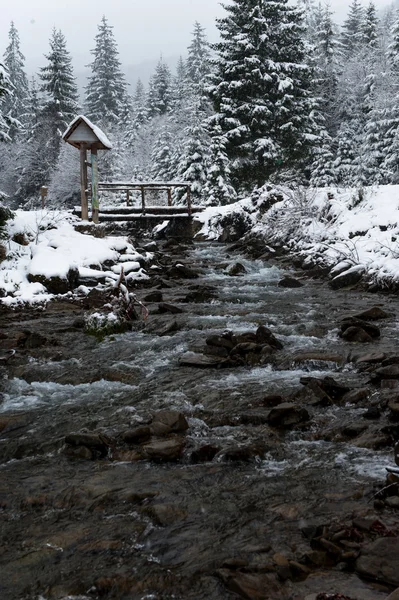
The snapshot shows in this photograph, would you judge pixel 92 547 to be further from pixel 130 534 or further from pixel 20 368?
pixel 20 368

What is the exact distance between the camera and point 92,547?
3428 millimetres

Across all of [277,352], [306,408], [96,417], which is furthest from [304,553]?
[277,352]

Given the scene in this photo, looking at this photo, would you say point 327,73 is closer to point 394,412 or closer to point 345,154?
point 345,154

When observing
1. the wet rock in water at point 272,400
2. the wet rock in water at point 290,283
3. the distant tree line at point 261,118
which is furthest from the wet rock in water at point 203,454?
the distant tree line at point 261,118

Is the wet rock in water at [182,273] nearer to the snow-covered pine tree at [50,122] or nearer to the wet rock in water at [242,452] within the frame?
the wet rock in water at [242,452]

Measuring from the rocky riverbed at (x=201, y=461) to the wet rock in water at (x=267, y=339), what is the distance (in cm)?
3

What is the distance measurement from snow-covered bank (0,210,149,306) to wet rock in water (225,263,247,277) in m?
2.30

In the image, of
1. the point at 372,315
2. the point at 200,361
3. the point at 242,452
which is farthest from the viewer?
the point at 372,315

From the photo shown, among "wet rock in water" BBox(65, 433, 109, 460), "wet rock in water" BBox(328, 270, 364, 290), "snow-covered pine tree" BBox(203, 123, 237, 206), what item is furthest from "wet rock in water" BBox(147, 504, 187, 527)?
"snow-covered pine tree" BBox(203, 123, 237, 206)

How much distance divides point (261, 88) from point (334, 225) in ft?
51.0

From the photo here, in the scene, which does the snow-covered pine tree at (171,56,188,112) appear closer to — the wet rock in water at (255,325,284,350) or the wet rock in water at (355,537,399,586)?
the wet rock in water at (255,325,284,350)

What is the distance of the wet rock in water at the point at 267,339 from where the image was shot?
25.1 ft

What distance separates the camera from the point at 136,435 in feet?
16.3

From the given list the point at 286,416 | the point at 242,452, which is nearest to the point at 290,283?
the point at 286,416
